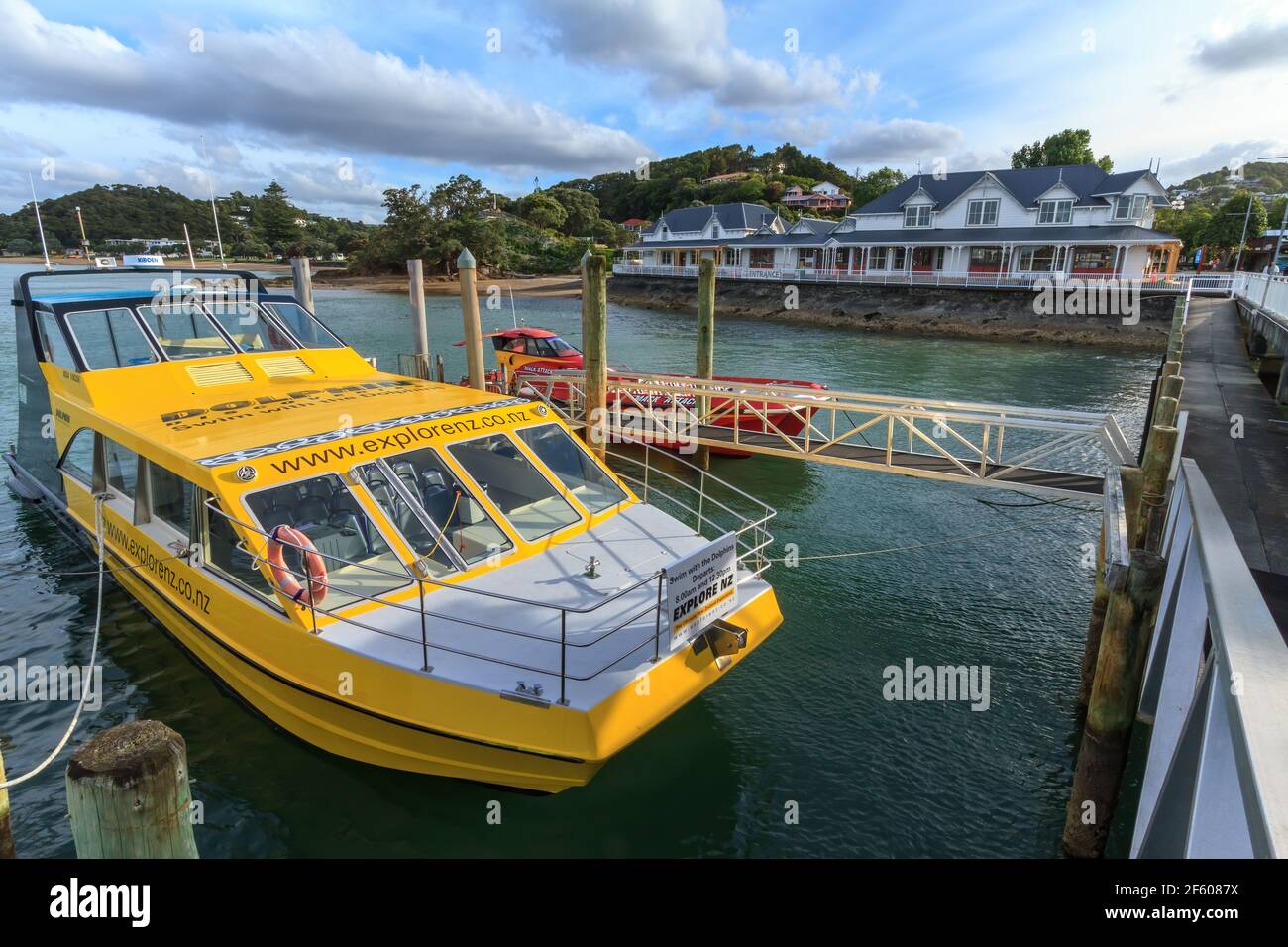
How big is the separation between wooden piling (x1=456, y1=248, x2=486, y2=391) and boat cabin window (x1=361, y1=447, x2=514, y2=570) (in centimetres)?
712

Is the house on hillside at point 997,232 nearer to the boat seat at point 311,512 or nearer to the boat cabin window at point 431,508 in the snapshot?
the boat cabin window at point 431,508

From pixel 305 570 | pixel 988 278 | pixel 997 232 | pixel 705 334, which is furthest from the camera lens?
pixel 997 232

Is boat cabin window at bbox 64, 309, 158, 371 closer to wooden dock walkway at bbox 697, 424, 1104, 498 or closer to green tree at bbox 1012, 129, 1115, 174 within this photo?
wooden dock walkway at bbox 697, 424, 1104, 498

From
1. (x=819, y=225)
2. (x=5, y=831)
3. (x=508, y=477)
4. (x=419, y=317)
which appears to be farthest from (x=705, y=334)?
(x=819, y=225)

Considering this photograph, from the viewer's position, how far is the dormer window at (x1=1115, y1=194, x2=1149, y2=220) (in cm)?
4922

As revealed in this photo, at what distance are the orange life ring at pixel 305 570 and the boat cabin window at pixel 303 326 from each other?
5583 mm

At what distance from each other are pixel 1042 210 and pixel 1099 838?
57311 millimetres

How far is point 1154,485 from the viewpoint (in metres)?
7.38

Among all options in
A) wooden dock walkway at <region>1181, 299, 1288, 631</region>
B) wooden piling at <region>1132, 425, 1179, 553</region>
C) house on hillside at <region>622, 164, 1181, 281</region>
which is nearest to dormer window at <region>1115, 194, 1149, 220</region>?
house on hillside at <region>622, 164, 1181, 281</region>

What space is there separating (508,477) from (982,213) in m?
58.0

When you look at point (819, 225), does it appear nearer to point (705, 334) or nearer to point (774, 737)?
point (705, 334)

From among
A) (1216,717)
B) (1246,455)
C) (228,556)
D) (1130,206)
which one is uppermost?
(1130,206)
